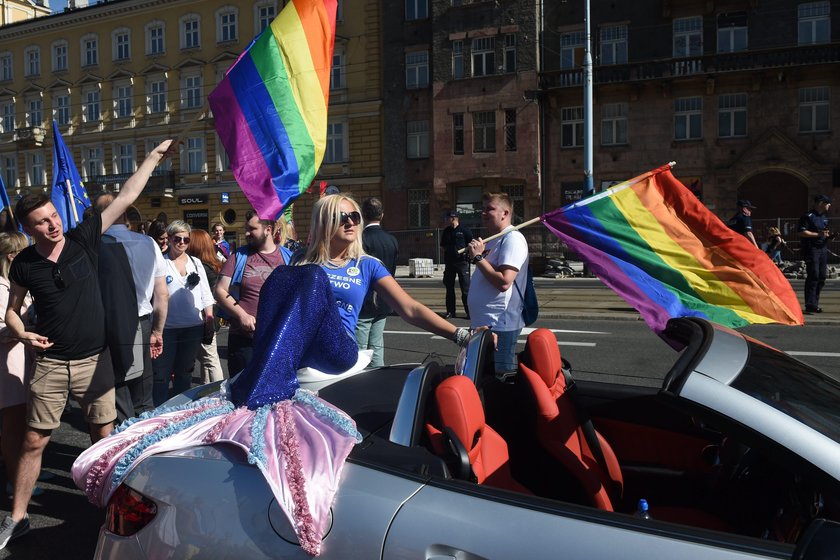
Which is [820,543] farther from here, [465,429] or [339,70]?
[339,70]

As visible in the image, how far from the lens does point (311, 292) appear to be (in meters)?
2.55

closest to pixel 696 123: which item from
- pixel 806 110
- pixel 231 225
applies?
pixel 806 110

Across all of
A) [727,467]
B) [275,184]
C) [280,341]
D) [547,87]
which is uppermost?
[547,87]

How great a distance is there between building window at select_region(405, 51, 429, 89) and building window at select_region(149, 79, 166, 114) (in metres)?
13.9

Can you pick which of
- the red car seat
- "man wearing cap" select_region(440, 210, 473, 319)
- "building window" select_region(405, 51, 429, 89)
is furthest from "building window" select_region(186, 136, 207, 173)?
the red car seat

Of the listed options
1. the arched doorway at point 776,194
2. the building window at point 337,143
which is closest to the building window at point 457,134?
the building window at point 337,143

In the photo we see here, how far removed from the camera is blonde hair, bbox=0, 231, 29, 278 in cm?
434

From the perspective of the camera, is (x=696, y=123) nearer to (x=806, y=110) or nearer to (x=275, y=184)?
(x=806, y=110)

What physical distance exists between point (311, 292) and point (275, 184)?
7.80ft

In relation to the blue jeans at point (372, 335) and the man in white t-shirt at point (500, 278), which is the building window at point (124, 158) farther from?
the man in white t-shirt at point (500, 278)

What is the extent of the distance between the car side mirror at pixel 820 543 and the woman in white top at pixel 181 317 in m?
4.52

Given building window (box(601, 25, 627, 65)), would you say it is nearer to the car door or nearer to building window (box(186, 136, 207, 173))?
building window (box(186, 136, 207, 173))

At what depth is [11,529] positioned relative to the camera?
3.66 metres

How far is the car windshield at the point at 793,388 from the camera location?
2.02 metres
